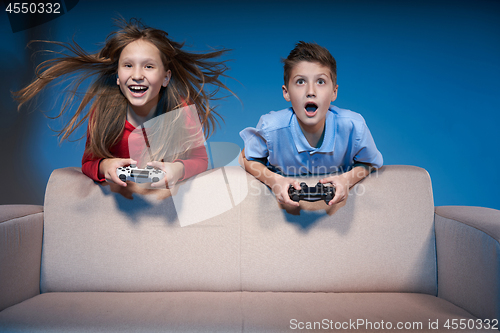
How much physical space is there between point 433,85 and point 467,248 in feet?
5.83

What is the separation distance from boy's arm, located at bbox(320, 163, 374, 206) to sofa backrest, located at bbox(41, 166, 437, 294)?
0.03 metres

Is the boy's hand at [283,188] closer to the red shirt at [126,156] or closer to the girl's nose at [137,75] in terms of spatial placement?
the red shirt at [126,156]

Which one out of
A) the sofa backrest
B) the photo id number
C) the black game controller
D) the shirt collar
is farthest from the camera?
the photo id number

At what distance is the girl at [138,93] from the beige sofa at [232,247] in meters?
0.15

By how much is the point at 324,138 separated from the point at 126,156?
2.57ft

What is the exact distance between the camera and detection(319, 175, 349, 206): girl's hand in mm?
1095

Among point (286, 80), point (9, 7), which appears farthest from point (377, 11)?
point (9, 7)

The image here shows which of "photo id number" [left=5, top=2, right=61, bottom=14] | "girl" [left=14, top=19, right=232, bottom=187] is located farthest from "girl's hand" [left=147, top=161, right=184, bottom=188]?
"photo id number" [left=5, top=2, right=61, bottom=14]

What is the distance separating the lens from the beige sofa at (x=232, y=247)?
3.54 ft

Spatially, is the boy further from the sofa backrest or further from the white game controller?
the white game controller

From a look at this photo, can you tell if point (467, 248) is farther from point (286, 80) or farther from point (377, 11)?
point (377, 11)

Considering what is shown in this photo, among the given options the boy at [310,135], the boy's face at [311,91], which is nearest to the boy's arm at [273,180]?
the boy at [310,135]

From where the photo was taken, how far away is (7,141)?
259 cm

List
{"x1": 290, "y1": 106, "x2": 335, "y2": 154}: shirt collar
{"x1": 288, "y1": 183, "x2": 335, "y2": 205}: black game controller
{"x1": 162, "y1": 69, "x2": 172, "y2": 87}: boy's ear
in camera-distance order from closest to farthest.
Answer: {"x1": 288, "y1": 183, "x2": 335, "y2": 205}: black game controller
{"x1": 290, "y1": 106, "x2": 335, "y2": 154}: shirt collar
{"x1": 162, "y1": 69, "x2": 172, "y2": 87}: boy's ear
